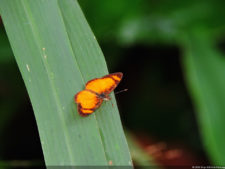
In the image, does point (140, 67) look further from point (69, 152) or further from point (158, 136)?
point (69, 152)

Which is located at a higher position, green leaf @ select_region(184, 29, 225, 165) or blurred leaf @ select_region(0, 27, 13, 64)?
blurred leaf @ select_region(0, 27, 13, 64)

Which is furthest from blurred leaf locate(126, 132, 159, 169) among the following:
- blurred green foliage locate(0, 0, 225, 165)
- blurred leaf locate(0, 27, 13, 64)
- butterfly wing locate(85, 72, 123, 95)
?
blurred leaf locate(0, 27, 13, 64)

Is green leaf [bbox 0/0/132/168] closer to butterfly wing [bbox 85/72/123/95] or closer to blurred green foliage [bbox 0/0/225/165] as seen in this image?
butterfly wing [bbox 85/72/123/95]

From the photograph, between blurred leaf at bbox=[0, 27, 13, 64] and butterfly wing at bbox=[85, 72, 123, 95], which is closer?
butterfly wing at bbox=[85, 72, 123, 95]

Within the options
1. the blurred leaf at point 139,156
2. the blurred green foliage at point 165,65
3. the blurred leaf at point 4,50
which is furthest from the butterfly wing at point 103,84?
the blurred leaf at point 4,50

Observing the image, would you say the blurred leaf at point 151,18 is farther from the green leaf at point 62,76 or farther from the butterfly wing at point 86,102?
the butterfly wing at point 86,102

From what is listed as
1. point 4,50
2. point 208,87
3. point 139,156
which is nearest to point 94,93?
point 139,156
